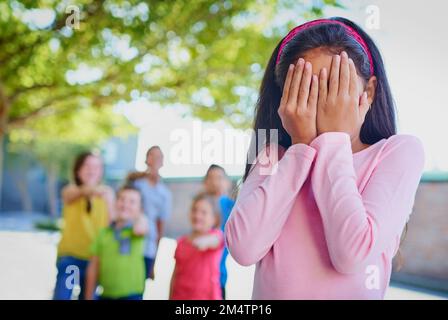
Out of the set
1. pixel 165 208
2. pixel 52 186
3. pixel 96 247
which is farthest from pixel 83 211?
pixel 52 186

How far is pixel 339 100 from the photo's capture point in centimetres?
49

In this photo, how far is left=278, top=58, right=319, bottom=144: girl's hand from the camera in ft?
1.62

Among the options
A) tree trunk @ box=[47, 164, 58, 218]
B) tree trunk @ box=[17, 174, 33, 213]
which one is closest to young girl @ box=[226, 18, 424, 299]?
tree trunk @ box=[47, 164, 58, 218]

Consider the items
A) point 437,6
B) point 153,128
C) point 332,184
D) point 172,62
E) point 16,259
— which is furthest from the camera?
point 172,62

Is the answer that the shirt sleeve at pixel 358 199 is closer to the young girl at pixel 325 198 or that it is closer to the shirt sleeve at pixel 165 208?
the young girl at pixel 325 198

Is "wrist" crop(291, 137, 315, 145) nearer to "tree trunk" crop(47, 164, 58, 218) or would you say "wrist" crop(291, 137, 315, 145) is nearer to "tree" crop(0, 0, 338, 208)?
"tree" crop(0, 0, 338, 208)

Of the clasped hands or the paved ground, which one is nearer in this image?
the clasped hands

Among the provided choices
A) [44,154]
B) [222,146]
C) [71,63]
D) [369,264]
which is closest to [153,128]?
[222,146]

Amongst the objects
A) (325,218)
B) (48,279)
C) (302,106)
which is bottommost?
(48,279)

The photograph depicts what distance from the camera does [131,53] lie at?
5.22 feet

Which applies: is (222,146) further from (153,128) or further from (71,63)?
(71,63)

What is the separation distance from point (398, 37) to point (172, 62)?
39.4 inches

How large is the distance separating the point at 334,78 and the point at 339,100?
2cm

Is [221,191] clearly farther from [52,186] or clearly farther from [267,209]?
[52,186]
